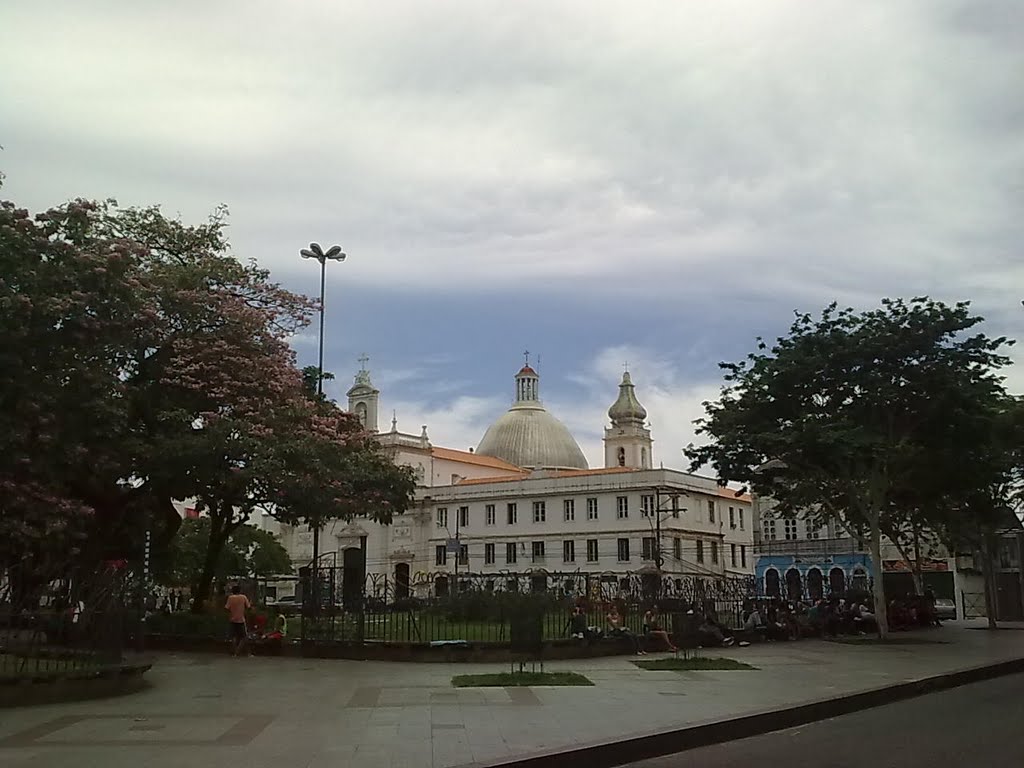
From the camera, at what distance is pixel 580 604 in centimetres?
2280

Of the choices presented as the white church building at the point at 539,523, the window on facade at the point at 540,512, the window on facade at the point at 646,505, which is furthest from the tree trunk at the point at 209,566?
the window on facade at the point at 540,512

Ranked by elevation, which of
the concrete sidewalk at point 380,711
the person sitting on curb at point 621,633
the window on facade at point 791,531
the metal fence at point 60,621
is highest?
the window on facade at point 791,531

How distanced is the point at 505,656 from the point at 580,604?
11.0 ft

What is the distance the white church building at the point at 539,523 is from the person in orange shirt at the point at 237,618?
129 ft

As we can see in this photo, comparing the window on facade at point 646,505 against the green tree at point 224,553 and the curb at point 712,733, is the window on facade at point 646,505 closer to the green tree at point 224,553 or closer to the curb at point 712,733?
the green tree at point 224,553

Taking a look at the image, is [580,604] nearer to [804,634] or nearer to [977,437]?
[804,634]

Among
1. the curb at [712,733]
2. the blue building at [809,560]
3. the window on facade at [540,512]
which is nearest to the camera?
the curb at [712,733]

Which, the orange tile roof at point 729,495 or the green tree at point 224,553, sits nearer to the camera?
the green tree at point 224,553

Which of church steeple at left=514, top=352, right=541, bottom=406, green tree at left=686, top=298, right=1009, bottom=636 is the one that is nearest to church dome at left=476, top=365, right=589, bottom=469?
church steeple at left=514, top=352, right=541, bottom=406

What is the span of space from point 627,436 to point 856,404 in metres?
66.9

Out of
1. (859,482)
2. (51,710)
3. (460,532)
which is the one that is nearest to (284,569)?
(460,532)

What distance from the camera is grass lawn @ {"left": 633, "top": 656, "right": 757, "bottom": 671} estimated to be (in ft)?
60.0

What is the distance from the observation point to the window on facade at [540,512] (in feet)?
236

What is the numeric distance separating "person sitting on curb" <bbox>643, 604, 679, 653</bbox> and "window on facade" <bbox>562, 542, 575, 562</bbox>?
155 ft
